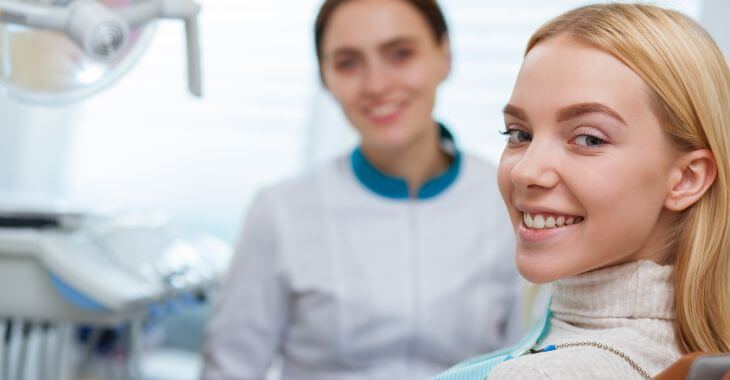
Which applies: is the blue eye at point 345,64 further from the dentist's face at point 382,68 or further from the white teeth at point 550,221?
the white teeth at point 550,221

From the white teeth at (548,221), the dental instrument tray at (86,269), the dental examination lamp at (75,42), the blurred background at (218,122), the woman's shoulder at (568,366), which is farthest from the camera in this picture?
the blurred background at (218,122)

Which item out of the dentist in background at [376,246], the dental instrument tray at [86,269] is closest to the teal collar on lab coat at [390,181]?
the dentist in background at [376,246]

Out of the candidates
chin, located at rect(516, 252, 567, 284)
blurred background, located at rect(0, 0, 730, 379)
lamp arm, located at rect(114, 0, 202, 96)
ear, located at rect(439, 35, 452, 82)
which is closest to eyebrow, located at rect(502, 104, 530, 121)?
chin, located at rect(516, 252, 567, 284)

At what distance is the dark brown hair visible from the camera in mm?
1669

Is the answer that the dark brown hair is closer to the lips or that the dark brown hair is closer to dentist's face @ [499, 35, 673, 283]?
the lips

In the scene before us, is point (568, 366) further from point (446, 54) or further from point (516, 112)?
point (446, 54)

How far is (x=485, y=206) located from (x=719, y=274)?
0.88 meters

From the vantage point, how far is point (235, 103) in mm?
2523

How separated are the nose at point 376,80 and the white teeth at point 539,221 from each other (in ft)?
2.60

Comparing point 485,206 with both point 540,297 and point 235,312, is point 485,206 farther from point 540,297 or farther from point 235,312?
point 235,312

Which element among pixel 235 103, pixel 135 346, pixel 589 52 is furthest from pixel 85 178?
pixel 589 52

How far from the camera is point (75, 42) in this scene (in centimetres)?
115

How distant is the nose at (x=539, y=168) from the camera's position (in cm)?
82

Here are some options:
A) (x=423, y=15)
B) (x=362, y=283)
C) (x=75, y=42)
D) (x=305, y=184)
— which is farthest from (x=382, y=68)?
(x=75, y=42)
